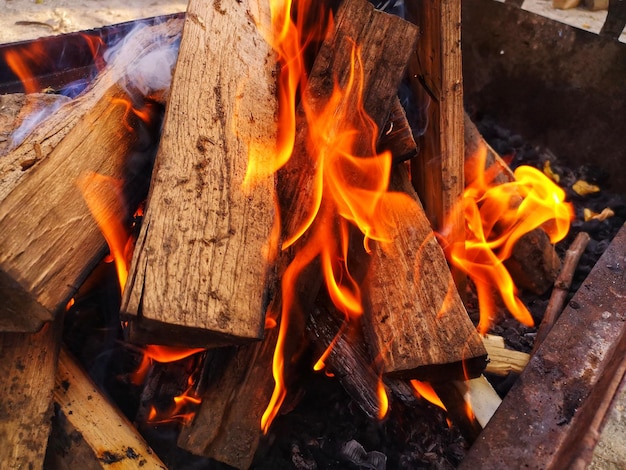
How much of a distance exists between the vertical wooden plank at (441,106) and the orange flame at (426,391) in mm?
665

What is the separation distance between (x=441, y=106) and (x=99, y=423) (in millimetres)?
1777

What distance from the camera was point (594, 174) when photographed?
3.41 metres

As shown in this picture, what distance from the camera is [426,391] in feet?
6.49

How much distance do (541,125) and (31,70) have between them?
127 inches

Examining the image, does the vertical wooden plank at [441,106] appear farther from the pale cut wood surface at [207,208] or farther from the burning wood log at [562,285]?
the pale cut wood surface at [207,208]

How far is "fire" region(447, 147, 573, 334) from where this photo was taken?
101 inches

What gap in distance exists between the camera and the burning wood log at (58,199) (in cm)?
154

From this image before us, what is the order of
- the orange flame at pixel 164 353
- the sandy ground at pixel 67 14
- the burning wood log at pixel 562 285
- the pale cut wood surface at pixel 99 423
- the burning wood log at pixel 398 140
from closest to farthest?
the pale cut wood surface at pixel 99 423, the orange flame at pixel 164 353, the burning wood log at pixel 398 140, the burning wood log at pixel 562 285, the sandy ground at pixel 67 14

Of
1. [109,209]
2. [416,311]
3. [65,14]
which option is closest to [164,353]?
[109,209]

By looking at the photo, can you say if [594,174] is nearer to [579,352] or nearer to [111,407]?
[579,352]

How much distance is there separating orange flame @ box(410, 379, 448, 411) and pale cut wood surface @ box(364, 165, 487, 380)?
0.55 ft

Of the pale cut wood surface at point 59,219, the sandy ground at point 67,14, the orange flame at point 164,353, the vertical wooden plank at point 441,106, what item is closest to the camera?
the pale cut wood surface at point 59,219

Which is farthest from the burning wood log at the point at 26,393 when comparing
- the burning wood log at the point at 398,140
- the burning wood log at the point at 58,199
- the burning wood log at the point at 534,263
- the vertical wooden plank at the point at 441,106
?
the burning wood log at the point at 534,263

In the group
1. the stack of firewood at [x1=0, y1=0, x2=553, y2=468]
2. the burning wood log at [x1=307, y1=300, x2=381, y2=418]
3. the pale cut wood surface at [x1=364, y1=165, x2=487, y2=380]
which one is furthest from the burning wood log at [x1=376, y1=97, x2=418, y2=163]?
the burning wood log at [x1=307, y1=300, x2=381, y2=418]
